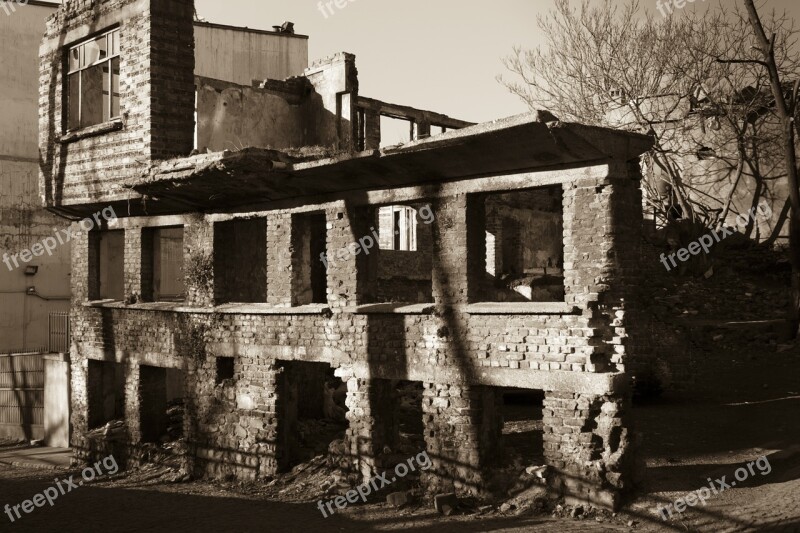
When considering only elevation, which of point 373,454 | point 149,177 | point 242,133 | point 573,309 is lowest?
point 373,454

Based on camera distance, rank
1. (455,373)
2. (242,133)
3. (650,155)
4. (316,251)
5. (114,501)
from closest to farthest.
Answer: (455,373) → (114,501) → (316,251) → (242,133) → (650,155)

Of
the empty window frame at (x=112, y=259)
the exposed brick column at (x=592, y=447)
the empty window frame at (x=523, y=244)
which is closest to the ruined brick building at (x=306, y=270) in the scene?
the exposed brick column at (x=592, y=447)

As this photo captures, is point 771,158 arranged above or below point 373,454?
above

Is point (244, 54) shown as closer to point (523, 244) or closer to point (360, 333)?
point (523, 244)

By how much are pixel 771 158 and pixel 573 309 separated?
18.6m

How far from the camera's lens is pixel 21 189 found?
25.4m

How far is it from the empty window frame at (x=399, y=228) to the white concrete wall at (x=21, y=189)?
9.89 meters

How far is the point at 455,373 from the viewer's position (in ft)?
34.5

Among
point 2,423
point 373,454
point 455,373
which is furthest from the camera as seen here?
point 2,423

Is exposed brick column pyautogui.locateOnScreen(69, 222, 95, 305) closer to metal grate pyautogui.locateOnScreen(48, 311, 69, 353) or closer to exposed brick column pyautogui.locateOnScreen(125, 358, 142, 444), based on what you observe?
exposed brick column pyautogui.locateOnScreen(125, 358, 142, 444)

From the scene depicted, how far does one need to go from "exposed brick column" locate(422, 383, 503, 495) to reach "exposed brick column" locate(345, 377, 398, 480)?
91cm

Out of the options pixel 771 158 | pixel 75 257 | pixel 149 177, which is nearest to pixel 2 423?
pixel 75 257

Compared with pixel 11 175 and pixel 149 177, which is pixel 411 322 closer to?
pixel 149 177

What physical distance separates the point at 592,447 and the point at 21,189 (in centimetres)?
2138
